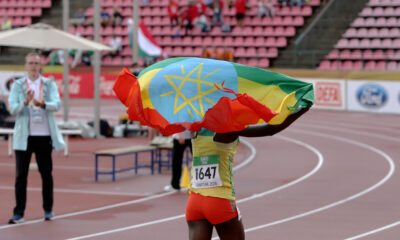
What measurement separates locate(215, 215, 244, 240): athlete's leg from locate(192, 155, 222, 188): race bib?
0.29 metres

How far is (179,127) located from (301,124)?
20.8m

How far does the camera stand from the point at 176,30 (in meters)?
38.7

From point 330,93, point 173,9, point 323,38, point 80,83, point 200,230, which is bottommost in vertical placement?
point 80,83

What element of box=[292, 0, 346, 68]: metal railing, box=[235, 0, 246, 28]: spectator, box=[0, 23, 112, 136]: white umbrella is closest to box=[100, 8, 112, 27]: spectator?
box=[235, 0, 246, 28]: spectator

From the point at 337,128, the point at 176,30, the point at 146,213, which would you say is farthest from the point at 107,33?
the point at 146,213

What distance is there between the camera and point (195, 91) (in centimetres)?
600

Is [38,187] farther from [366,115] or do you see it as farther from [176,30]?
[176,30]

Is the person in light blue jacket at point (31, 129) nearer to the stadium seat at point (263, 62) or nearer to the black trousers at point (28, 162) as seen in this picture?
the black trousers at point (28, 162)

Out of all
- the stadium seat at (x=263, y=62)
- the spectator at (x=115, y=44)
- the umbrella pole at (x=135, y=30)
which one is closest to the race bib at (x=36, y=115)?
the umbrella pole at (x=135, y=30)

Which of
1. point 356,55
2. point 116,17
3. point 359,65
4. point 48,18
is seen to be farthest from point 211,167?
point 48,18

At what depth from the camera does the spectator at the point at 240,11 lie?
3666 cm

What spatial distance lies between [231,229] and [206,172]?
0.46 metres

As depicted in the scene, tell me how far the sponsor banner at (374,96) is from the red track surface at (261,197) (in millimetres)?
8021

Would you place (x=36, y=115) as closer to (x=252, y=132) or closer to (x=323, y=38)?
(x=252, y=132)
